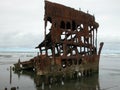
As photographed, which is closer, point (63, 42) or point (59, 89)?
point (59, 89)

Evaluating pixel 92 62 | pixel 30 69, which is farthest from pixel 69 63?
pixel 30 69

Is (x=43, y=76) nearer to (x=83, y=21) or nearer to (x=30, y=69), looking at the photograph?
(x=83, y=21)

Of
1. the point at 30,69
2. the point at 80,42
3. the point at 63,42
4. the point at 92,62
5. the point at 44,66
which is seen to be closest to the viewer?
the point at 44,66

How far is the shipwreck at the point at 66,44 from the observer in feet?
62.8

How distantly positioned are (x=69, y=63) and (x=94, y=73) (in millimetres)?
5518

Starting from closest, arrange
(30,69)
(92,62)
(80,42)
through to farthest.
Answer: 1. (80,42)
2. (92,62)
3. (30,69)

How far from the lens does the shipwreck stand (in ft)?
62.8

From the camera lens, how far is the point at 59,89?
18562mm

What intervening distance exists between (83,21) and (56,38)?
16.6 ft

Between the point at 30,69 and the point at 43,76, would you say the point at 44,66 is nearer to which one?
the point at 43,76

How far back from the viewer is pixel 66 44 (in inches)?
821

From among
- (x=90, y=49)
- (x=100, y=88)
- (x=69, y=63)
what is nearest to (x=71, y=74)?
(x=69, y=63)

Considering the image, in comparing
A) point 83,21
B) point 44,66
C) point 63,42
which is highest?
point 83,21

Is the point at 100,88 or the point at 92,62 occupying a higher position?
the point at 92,62
